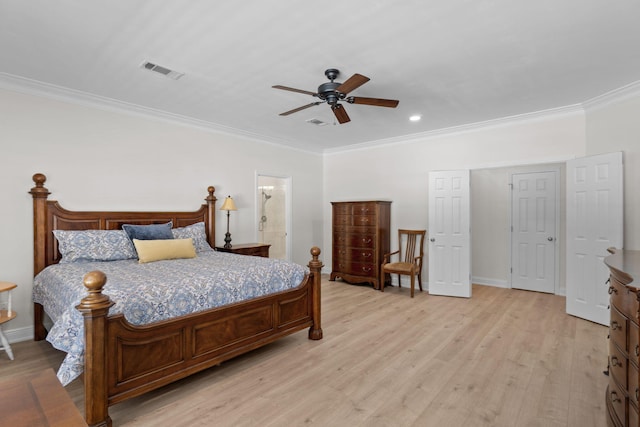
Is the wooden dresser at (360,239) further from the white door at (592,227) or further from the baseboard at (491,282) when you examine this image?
the white door at (592,227)

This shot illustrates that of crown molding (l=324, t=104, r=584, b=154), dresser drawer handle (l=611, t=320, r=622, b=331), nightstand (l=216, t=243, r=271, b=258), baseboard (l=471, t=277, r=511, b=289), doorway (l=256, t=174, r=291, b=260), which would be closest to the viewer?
dresser drawer handle (l=611, t=320, r=622, b=331)

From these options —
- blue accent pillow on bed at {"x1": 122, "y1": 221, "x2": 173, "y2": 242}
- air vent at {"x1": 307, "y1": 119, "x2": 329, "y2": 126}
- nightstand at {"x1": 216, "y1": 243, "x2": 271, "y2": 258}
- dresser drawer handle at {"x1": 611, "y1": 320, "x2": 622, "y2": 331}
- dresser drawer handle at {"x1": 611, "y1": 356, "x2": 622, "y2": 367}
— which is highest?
air vent at {"x1": 307, "y1": 119, "x2": 329, "y2": 126}

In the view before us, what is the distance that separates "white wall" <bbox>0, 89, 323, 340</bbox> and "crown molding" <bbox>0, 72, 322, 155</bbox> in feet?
0.19

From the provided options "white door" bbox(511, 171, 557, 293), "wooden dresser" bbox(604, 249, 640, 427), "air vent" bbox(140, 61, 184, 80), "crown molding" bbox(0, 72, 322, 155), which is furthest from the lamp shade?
"white door" bbox(511, 171, 557, 293)

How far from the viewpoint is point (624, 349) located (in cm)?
170

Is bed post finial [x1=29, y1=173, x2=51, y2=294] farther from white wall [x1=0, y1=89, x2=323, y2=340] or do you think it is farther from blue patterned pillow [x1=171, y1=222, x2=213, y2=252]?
blue patterned pillow [x1=171, y1=222, x2=213, y2=252]

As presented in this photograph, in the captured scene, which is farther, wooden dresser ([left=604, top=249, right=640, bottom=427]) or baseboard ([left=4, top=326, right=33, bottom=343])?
baseboard ([left=4, top=326, right=33, bottom=343])

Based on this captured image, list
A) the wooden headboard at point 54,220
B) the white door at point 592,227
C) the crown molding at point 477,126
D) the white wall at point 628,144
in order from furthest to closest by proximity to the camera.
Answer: the crown molding at point 477,126
the white door at point 592,227
the white wall at point 628,144
the wooden headboard at point 54,220

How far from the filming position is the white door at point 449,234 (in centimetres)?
498

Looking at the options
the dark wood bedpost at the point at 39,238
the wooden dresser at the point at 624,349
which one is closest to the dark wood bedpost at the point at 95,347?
the dark wood bedpost at the point at 39,238

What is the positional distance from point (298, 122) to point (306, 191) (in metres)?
1.93

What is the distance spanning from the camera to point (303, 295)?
332 centimetres

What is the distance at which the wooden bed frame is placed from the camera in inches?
75.7

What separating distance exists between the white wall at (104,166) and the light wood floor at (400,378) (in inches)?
48.1
